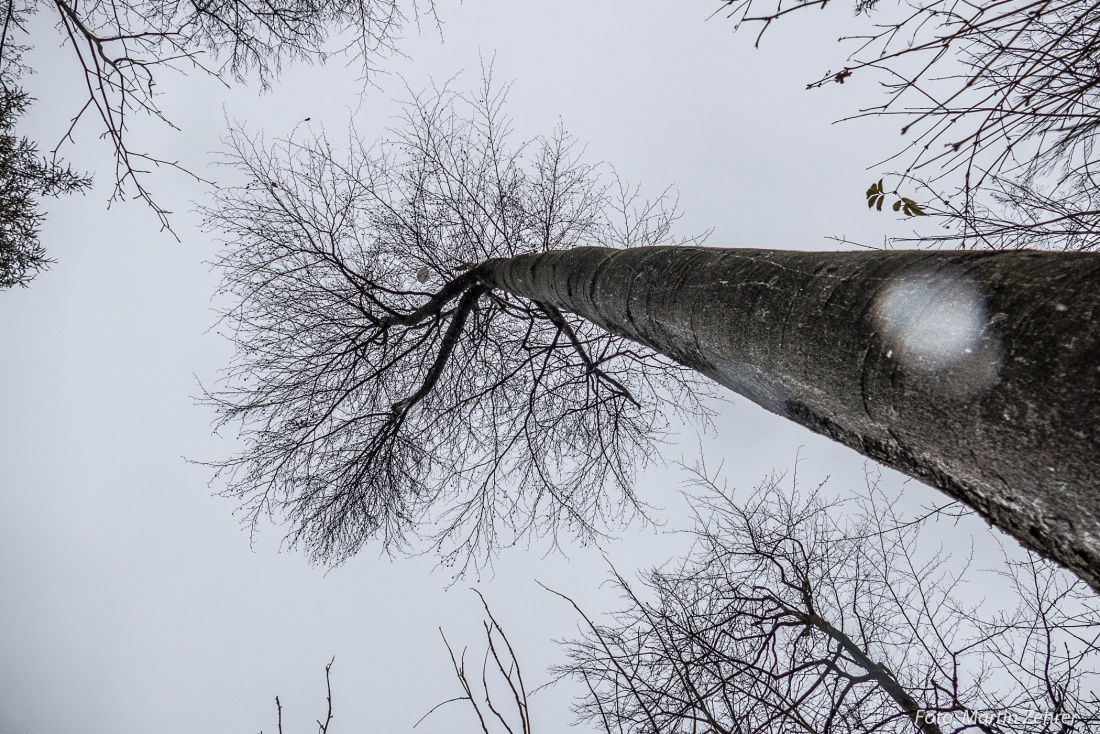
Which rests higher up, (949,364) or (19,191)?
(19,191)

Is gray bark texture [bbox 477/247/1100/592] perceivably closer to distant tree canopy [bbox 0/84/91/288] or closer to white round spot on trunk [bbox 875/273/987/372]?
white round spot on trunk [bbox 875/273/987/372]

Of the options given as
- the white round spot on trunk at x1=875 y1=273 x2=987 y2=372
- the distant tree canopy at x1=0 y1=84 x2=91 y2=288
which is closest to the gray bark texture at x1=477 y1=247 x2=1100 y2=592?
the white round spot on trunk at x1=875 y1=273 x2=987 y2=372

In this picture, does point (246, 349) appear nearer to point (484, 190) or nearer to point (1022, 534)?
point (484, 190)

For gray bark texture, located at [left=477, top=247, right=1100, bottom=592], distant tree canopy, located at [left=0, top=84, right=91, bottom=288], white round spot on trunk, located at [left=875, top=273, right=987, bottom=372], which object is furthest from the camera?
distant tree canopy, located at [left=0, top=84, right=91, bottom=288]

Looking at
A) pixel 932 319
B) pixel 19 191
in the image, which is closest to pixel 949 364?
pixel 932 319

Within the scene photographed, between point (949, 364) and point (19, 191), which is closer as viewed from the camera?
point (949, 364)

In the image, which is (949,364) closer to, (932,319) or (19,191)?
(932,319)

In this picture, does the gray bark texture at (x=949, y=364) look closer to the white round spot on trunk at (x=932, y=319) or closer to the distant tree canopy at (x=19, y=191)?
the white round spot on trunk at (x=932, y=319)

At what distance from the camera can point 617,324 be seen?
2.34 m

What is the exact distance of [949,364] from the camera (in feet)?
2.58

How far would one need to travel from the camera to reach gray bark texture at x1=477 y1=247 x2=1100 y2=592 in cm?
65

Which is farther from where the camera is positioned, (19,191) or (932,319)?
(19,191)

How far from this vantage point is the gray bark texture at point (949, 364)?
2.12 feet

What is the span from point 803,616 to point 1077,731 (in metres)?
1.49
